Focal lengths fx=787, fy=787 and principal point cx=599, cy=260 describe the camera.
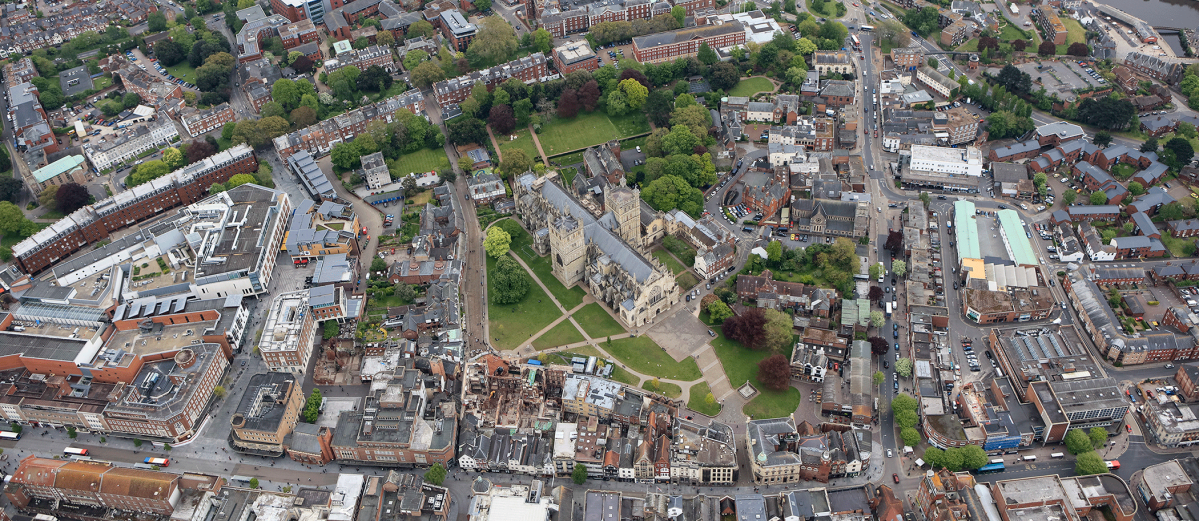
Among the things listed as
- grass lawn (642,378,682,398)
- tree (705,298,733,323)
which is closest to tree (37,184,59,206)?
grass lawn (642,378,682,398)

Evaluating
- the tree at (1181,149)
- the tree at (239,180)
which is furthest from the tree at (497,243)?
the tree at (1181,149)

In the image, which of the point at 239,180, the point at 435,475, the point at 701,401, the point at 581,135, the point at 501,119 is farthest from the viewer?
the point at 581,135

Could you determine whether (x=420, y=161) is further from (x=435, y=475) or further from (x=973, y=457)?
(x=973, y=457)

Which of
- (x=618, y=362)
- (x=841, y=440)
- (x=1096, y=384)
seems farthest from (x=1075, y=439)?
(x=618, y=362)

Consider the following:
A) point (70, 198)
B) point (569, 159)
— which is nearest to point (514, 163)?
point (569, 159)

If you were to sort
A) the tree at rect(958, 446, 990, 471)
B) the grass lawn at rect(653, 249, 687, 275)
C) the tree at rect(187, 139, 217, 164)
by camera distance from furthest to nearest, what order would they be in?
1. the tree at rect(187, 139, 217, 164)
2. the grass lawn at rect(653, 249, 687, 275)
3. the tree at rect(958, 446, 990, 471)

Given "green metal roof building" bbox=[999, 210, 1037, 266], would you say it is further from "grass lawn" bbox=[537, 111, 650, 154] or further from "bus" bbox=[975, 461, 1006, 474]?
"grass lawn" bbox=[537, 111, 650, 154]

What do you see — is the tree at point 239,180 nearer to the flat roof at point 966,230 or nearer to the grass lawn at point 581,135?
the grass lawn at point 581,135
